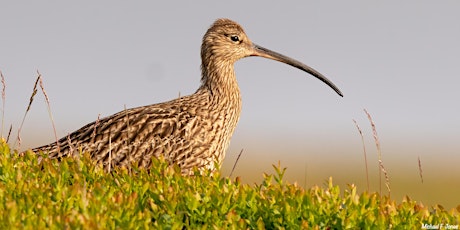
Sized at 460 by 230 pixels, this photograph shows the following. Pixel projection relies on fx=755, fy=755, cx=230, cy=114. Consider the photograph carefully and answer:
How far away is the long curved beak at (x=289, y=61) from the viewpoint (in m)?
12.9

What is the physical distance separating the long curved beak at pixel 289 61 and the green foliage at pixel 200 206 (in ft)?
19.5

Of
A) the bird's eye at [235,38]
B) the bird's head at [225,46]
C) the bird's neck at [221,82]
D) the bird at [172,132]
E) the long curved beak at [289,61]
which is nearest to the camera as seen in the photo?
the bird at [172,132]

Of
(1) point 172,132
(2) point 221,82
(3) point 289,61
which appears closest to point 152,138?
(1) point 172,132

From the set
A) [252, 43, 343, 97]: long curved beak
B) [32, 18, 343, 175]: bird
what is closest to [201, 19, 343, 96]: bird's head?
[252, 43, 343, 97]: long curved beak

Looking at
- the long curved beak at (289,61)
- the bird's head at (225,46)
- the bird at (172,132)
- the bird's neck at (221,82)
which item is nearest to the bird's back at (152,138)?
the bird at (172,132)

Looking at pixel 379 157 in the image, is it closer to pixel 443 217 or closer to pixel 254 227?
pixel 443 217

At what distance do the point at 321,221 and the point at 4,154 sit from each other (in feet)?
12.0

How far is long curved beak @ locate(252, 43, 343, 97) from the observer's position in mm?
12875

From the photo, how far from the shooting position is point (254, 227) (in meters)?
6.19

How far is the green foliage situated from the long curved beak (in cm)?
594

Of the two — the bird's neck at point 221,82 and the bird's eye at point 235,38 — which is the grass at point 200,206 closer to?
the bird's neck at point 221,82

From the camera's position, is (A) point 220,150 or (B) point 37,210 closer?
(B) point 37,210

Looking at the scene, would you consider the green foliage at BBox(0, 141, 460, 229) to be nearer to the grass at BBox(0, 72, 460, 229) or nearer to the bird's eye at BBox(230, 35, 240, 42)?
the grass at BBox(0, 72, 460, 229)

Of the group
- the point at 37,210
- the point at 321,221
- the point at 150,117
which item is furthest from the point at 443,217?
the point at 150,117
